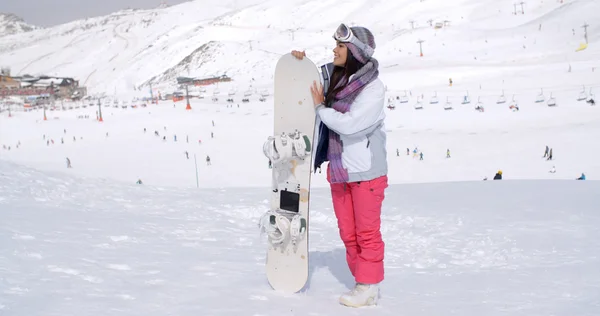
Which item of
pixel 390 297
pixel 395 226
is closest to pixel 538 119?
pixel 395 226

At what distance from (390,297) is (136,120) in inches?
2169

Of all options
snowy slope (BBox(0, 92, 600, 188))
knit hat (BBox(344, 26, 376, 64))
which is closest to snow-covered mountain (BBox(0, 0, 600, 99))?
snowy slope (BBox(0, 92, 600, 188))

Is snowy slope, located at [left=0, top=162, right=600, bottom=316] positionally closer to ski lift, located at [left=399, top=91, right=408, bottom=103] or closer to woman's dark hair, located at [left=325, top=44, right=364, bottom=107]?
woman's dark hair, located at [left=325, top=44, right=364, bottom=107]

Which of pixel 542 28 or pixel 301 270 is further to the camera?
pixel 542 28

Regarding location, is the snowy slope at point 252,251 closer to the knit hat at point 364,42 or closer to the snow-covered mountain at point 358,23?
the knit hat at point 364,42

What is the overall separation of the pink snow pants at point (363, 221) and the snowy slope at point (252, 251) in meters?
0.25

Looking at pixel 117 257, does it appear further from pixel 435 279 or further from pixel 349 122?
pixel 435 279

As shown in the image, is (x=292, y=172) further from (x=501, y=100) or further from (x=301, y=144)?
(x=501, y=100)

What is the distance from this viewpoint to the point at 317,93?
357 cm

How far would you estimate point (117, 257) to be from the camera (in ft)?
14.2

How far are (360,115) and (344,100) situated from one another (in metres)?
0.17

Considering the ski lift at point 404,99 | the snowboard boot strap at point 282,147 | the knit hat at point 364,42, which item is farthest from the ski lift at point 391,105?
the snowboard boot strap at point 282,147

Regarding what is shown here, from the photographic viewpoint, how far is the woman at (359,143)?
335 cm

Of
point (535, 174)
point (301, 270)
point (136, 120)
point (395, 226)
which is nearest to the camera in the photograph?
point (301, 270)
